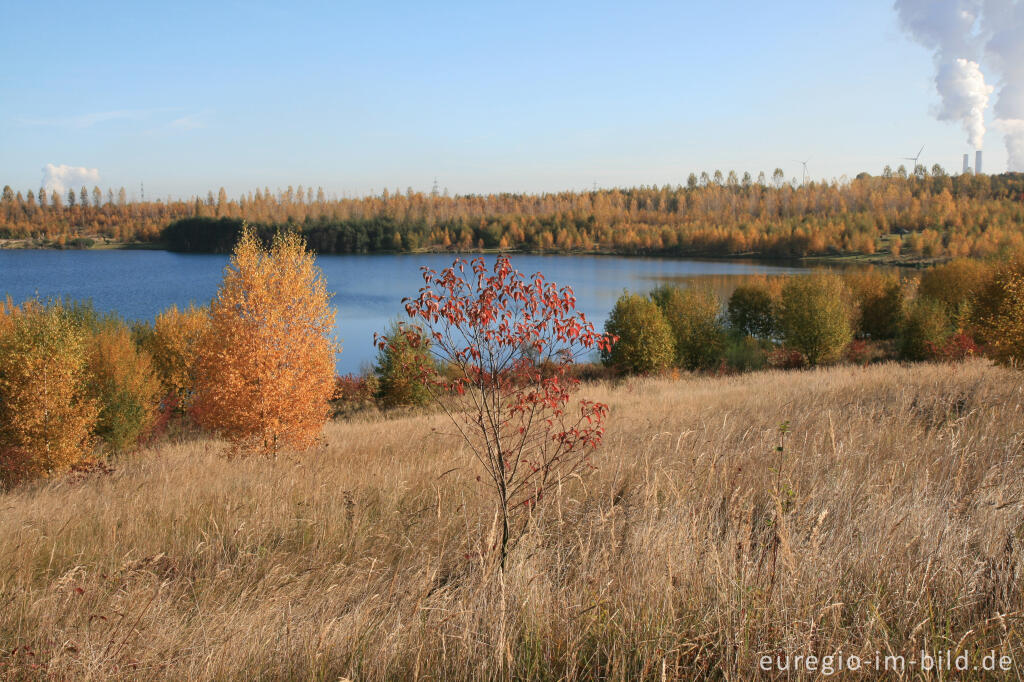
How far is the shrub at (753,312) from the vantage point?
181 feet

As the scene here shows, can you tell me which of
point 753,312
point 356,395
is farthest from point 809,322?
point 356,395

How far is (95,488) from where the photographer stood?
23.5 ft

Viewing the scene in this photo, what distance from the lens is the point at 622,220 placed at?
156250 millimetres

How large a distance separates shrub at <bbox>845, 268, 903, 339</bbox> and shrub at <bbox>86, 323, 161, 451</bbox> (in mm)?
50665

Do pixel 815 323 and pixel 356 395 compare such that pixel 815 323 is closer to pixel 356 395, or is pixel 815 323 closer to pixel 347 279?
pixel 356 395

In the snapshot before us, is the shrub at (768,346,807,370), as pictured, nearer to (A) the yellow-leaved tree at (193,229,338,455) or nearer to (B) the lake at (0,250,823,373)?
(B) the lake at (0,250,823,373)

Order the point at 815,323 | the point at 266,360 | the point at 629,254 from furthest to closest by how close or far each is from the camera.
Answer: the point at 629,254
the point at 815,323
the point at 266,360

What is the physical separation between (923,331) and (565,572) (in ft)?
148

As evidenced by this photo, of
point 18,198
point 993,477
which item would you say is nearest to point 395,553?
point 993,477

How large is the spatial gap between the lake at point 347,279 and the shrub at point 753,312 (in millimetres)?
8859

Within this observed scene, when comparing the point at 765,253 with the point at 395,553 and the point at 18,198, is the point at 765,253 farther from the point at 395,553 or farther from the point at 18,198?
the point at 18,198

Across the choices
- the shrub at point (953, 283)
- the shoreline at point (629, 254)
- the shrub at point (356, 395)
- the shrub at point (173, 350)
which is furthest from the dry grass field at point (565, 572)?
the shoreline at point (629, 254)

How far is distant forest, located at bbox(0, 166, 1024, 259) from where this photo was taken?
113m

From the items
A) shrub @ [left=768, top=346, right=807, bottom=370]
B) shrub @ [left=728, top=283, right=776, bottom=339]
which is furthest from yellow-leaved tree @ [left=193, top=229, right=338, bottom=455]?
shrub @ [left=728, top=283, right=776, bottom=339]
